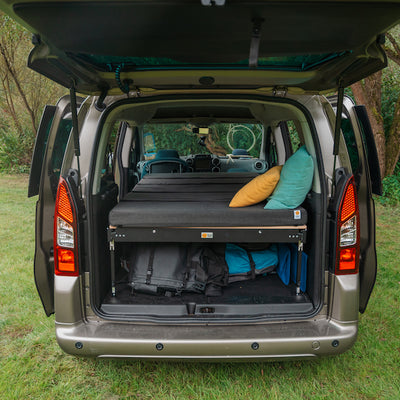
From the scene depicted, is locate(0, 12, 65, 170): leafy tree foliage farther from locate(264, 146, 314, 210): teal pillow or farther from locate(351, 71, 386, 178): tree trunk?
locate(264, 146, 314, 210): teal pillow

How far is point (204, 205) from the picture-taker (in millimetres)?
2508

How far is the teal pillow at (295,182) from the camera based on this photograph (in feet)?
7.41

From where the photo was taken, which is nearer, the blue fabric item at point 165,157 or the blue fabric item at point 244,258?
the blue fabric item at point 244,258

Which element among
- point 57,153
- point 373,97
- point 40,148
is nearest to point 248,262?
point 57,153

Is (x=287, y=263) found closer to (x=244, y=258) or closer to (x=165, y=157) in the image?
(x=244, y=258)

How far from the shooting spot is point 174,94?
7.21 ft

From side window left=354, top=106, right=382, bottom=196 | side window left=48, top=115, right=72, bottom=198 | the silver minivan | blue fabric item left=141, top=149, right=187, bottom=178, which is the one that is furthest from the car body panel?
blue fabric item left=141, top=149, right=187, bottom=178

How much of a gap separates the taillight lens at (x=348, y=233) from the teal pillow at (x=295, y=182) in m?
0.31

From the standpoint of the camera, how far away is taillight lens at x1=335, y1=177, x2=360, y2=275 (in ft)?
6.61

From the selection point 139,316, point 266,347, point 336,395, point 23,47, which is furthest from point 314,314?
point 23,47

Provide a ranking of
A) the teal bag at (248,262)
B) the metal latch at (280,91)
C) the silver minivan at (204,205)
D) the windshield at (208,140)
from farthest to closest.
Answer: the windshield at (208,140)
the teal bag at (248,262)
the metal latch at (280,91)
the silver minivan at (204,205)

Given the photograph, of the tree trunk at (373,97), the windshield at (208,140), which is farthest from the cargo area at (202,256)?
the tree trunk at (373,97)

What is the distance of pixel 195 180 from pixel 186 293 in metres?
1.59

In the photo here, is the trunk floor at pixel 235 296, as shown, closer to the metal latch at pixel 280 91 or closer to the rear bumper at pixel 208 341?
the rear bumper at pixel 208 341
